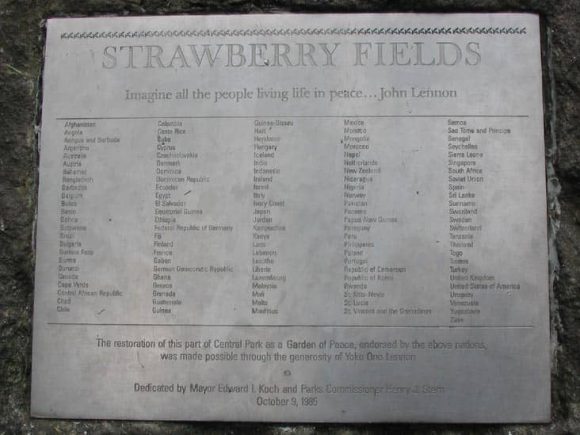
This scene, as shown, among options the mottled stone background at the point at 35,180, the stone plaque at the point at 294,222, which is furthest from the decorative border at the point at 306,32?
the mottled stone background at the point at 35,180

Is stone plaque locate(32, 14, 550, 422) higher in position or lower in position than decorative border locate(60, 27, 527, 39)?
lower

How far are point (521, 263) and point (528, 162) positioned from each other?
0.51m

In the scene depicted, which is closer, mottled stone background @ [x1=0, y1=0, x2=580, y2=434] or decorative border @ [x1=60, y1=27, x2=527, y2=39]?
mottled stone background @ [x1=0, y1=0, x2=580, y2=434]

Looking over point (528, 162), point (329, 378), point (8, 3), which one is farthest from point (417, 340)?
point (8, 3)

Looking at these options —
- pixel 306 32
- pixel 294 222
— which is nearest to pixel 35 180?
pixel 294 222

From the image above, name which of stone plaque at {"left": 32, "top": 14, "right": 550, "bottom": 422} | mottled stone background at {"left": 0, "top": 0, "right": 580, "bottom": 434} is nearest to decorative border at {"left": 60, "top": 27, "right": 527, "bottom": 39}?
stone plaque at {"left": 32, "top": 14, "right": 550, "bottom": 422}

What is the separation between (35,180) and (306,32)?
162 cm

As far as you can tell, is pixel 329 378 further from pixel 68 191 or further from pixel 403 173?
pixel 68 191

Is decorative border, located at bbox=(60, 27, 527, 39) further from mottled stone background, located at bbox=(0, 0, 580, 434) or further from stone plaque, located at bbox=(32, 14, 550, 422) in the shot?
mottled stone background, located at bbox=(0, 0, 580, 434)

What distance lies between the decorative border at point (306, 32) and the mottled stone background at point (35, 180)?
4.6 inches

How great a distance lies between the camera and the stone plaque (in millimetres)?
2766

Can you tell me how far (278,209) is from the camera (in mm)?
2855

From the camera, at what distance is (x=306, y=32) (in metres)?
2.95

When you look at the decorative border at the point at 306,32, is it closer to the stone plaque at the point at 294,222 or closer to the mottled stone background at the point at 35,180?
the stone plaque at the point at 294,222
